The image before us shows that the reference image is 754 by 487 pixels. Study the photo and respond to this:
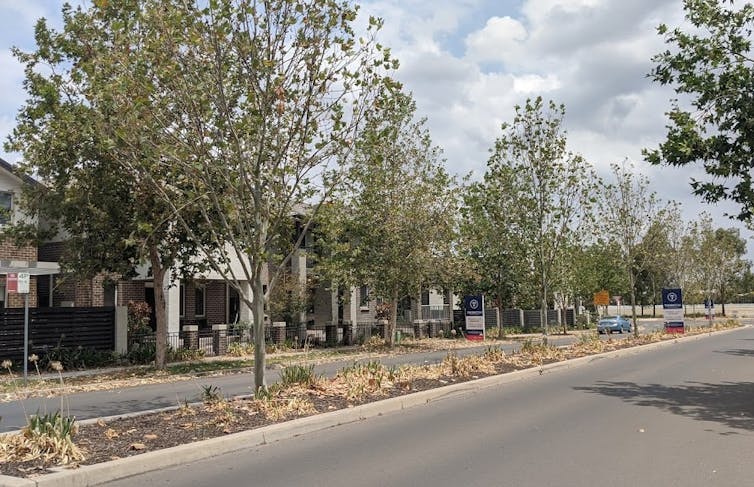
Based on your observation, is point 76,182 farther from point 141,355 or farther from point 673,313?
point 673,313

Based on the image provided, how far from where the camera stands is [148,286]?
98.4 ft

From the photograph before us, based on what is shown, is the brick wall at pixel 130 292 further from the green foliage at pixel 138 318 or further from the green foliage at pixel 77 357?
the green foliage at pixel 77 357

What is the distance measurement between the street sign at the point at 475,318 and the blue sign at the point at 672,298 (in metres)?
12.5

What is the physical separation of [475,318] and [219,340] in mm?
9022

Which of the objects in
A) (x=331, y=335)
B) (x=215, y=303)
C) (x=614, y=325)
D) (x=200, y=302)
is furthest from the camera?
(x=614, y=325)

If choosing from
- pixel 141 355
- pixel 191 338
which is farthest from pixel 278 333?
pixel 141 355

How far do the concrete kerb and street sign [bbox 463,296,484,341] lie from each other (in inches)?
319

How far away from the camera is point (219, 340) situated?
955 inches

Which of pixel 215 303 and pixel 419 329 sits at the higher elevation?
pixel 215 303

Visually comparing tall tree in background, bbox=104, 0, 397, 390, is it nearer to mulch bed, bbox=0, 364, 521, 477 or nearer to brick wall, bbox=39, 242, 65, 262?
mulch bed, bbox=0, 364, 521, 477

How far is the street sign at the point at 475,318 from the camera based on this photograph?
2192 cm

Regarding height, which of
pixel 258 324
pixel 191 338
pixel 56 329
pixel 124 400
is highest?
pixel 258 324

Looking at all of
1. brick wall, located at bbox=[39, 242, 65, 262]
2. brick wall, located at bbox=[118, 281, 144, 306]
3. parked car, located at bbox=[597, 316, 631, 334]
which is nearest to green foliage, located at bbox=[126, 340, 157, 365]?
brick wall, located at bbox=[118, 281, 144, 306]

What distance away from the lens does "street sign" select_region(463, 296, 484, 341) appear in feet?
71.9
